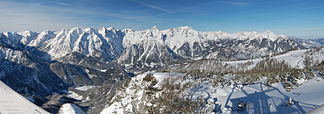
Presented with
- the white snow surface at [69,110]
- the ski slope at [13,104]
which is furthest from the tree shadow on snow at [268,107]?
the white snow surface at [69,110]

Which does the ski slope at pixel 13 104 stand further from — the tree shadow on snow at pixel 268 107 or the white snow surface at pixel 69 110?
the white snow surface at pixel 69 110

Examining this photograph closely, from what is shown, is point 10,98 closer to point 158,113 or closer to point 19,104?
point 19,104

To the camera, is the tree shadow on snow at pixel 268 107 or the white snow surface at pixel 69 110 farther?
the white snow surface at pixel 69 110

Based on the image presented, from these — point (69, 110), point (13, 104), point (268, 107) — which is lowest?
point (69, 110)

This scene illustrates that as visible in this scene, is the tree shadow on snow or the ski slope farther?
the tree shadow on snow

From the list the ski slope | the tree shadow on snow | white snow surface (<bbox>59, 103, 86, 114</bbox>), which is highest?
the ski slope

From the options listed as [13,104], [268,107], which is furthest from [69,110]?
Answer: [13,104]

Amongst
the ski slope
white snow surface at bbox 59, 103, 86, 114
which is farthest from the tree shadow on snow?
white snow surface at bbox 59, 103, 86, 114

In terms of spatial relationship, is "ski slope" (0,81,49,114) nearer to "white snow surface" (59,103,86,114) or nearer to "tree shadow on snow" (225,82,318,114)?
"tree shadow on snow" (225,82,318,114)

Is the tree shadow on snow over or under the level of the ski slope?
under

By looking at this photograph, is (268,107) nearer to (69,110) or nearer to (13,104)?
(13,104)
